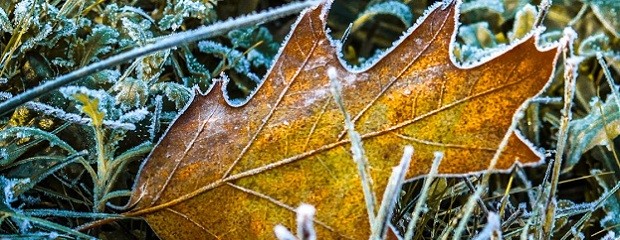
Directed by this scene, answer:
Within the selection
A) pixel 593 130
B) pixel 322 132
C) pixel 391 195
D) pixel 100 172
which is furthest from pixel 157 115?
pixel 593 130

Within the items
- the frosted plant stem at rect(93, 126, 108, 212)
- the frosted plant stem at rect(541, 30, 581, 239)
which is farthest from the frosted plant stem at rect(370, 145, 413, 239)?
the frosted plant stem at rect(93, 126, 108, 212)

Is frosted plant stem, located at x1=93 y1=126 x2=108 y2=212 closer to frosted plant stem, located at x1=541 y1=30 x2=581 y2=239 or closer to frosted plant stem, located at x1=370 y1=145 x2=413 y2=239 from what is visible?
frosted plant stem, located at x1=370 y1=145 x2=413 y2=239

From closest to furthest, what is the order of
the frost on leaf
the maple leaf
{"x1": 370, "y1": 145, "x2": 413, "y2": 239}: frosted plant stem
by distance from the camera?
{"x1": 370, "y1": 145, "x2": 413, "y2": 239}: frosted plant stem
the maple leaf
the frost on leaf

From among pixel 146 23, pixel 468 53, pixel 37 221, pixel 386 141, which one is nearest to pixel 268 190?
pixel 386 141

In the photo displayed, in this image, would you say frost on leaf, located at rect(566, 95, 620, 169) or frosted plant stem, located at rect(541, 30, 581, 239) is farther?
frost on leaf, located at rect(566, 95, 620, 169)

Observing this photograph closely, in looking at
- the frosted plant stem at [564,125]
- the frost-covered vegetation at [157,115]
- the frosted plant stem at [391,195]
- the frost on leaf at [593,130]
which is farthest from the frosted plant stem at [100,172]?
the frost on leaf at [593,130]

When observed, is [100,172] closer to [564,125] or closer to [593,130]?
[564,125]
